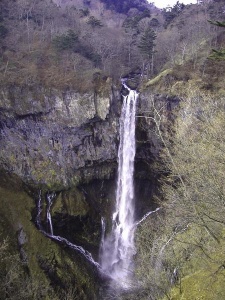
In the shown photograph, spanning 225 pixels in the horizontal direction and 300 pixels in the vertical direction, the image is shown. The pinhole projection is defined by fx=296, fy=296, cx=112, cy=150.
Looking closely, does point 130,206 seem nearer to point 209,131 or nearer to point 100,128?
point 100,128

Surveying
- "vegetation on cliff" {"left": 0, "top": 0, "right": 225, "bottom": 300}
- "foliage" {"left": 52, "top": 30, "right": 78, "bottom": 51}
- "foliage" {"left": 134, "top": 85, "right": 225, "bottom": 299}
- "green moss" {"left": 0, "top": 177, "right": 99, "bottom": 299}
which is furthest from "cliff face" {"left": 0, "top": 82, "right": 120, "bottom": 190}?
"foliage" {"left": 134, "top": 85, "right": 225, "bottom": 299}

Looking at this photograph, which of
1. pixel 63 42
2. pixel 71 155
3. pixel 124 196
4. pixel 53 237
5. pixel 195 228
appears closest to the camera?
pixel 195 228

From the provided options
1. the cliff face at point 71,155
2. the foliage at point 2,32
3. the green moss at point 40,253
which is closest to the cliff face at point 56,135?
the cliff face at point 71,155

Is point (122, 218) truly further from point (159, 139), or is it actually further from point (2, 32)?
point (2, 32)

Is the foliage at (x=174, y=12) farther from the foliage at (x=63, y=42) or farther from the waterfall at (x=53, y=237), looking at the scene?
the waterfall at (x=53, y=237)

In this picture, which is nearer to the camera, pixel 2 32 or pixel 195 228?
pixel 195 228

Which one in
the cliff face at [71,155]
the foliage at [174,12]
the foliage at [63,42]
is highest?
the foliage at [174,12]

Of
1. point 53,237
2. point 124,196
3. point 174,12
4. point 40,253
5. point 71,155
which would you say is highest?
point 174,12

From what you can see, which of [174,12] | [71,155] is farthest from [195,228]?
[174,12]

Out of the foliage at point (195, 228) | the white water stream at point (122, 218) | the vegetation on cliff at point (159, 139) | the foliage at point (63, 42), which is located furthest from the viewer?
the foliage at point (63, 42)

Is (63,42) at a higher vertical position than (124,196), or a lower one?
higher
